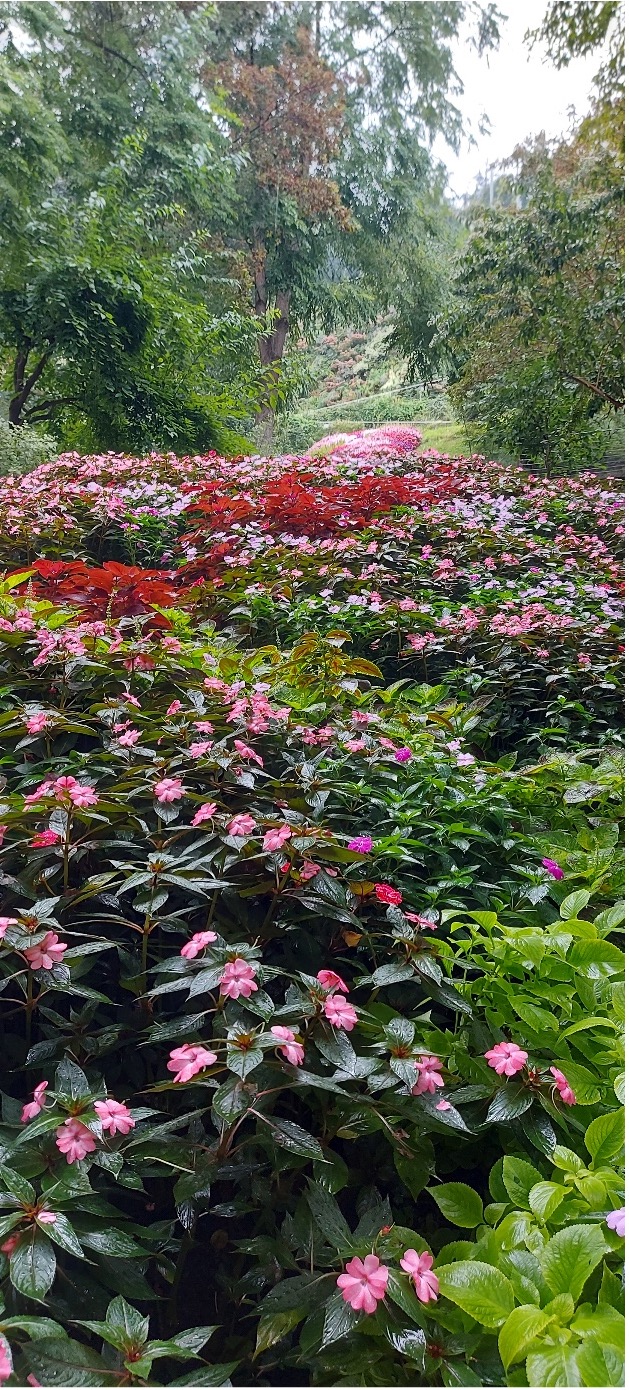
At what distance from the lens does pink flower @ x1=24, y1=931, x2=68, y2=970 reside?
612mm

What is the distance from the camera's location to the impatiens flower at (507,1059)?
59cm

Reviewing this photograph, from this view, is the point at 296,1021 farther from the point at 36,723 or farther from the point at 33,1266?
the point at 36,723

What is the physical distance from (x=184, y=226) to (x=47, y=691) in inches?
103

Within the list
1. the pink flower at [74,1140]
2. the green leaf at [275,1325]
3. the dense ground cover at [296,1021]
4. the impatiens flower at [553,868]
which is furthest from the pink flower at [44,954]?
the impatiens flower at [553,868]

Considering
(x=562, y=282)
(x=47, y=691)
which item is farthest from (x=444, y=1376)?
(x=562, y=282)

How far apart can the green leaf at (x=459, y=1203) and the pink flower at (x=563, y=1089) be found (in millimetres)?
102

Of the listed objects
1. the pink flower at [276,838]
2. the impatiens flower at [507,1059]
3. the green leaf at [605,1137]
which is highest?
the pink flower at [276,838]

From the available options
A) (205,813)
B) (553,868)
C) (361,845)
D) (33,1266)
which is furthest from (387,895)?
(33,1266)

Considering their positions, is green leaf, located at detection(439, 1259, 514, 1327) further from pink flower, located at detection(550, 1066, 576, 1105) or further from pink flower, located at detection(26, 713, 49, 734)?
pink flower, located at detection(26, 713, 49, 734)

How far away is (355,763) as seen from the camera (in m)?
1.08

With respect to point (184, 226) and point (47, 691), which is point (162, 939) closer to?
point (47, 691)

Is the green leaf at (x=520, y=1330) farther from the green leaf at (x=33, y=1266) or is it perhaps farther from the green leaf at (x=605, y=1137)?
the green leaf at (x=33, y=1266)

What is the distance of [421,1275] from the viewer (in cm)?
46

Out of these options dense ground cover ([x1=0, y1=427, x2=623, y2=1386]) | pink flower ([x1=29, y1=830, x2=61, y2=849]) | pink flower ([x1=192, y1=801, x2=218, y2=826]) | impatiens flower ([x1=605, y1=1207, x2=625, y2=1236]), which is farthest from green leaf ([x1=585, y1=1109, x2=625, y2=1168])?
pink flower ([x1=29, y1=830, x2=61, y2=849])
